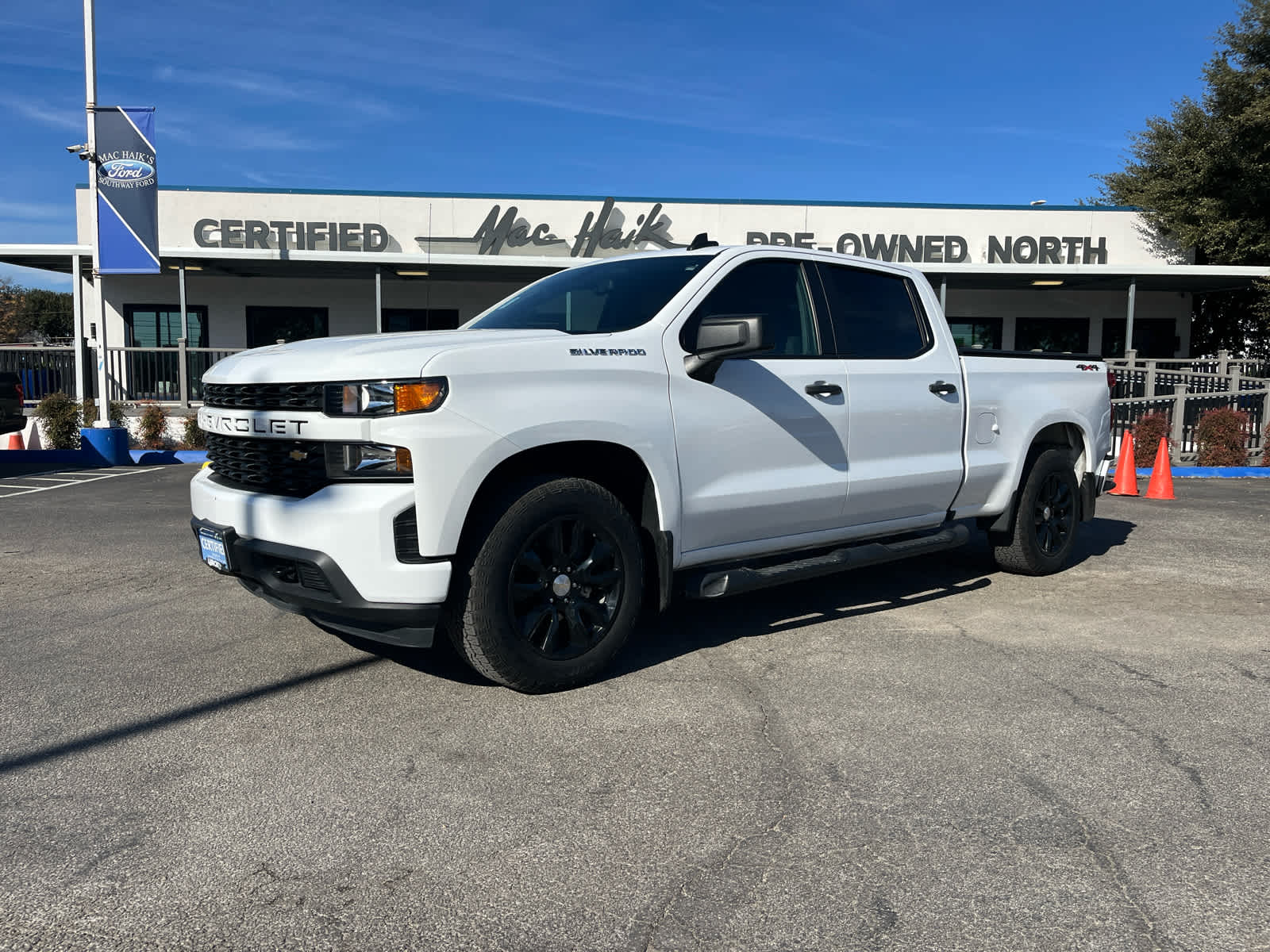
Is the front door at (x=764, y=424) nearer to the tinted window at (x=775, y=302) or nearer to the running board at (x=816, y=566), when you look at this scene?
the tinted window at (x=775, y=302)

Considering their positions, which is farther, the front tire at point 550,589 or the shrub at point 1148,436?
the shrub at point 1148,436

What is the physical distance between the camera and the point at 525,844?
2811mm

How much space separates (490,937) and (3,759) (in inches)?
81.6

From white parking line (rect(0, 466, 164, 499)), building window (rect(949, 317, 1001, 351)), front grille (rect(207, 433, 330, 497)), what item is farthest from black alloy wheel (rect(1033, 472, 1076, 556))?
building window (rect(949, 317, 1001, 351))

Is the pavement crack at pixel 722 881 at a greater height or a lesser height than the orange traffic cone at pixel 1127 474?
lesser

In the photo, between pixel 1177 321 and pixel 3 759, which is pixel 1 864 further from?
pixel 1177 321

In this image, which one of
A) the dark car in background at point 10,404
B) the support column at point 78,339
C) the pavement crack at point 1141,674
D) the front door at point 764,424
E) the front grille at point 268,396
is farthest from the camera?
the support column at point 78,339

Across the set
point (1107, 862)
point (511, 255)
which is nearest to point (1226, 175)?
point (511, 255)

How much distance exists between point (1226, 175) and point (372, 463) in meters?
27.4

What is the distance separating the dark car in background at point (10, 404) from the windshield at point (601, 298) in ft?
47.6

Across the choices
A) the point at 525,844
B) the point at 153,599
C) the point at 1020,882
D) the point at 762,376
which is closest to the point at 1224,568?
the point at 762,376

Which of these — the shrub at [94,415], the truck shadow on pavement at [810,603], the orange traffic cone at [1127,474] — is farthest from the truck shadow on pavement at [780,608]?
the shrub at [94,415]

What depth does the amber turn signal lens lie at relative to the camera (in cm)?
361

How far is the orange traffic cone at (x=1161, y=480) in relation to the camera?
420 inches
